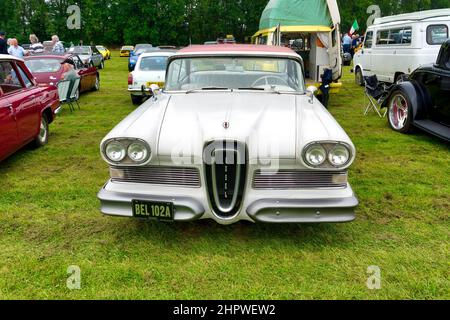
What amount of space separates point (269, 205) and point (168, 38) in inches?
2280

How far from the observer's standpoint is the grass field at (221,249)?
3068mm

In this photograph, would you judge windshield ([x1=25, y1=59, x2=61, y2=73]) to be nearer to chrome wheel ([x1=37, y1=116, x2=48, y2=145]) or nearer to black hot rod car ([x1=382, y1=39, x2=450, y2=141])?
chrome wheel ([x1=37, y1=116, x2=48, y2=145])

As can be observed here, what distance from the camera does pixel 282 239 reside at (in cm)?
377

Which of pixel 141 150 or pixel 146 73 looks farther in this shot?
pixel 146 73

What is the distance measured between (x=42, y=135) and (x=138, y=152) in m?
4.39

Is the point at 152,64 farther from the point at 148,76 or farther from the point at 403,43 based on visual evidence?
the point at 403,43

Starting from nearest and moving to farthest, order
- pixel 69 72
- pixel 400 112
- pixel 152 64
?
pixel 400 112 → pixel 69 72 → pixel 152 64

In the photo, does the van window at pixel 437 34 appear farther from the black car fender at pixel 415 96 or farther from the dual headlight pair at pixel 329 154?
the dual headlight pair at pixel 329 154

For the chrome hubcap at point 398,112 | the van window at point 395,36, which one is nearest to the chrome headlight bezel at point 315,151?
the chrome hubcap at point 398,112

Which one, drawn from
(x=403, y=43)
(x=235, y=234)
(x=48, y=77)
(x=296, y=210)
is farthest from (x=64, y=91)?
(x=403, y=43)

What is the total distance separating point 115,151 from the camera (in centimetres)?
349

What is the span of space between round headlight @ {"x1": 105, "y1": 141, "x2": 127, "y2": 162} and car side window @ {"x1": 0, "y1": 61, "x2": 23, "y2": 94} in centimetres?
319

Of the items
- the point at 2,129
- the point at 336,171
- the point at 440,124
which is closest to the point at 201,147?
the point at 336,171
